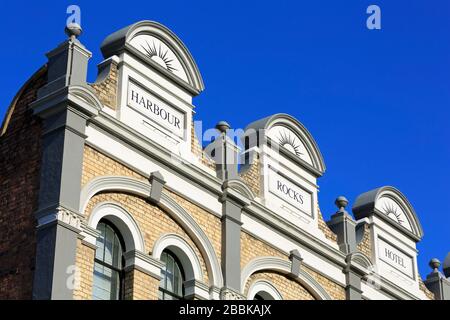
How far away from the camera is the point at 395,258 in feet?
100

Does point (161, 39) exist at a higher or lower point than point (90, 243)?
higher

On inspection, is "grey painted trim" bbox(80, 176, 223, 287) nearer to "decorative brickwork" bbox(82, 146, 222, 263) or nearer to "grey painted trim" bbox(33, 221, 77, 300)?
"decorative brickwork" bbox(82, 146, 222, 263)

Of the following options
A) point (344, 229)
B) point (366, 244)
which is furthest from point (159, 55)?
point (366, 244)

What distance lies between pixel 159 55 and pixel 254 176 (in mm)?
3727

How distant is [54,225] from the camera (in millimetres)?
21266

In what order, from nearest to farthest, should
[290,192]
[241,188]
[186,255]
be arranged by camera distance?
[186,255] → [241,188] → [290,192]

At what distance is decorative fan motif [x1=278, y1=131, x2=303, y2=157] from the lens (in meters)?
27.9

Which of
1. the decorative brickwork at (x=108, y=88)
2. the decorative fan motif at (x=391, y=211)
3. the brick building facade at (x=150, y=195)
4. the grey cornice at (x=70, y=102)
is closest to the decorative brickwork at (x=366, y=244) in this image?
the brick building facade at (x=150, y=195)

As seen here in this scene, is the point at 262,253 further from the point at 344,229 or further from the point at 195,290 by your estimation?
the point at 344,229

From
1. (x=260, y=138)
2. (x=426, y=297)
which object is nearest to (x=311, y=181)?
(x=260, y=138)

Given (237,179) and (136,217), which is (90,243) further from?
(237,179)

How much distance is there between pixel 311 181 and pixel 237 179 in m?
3.23
